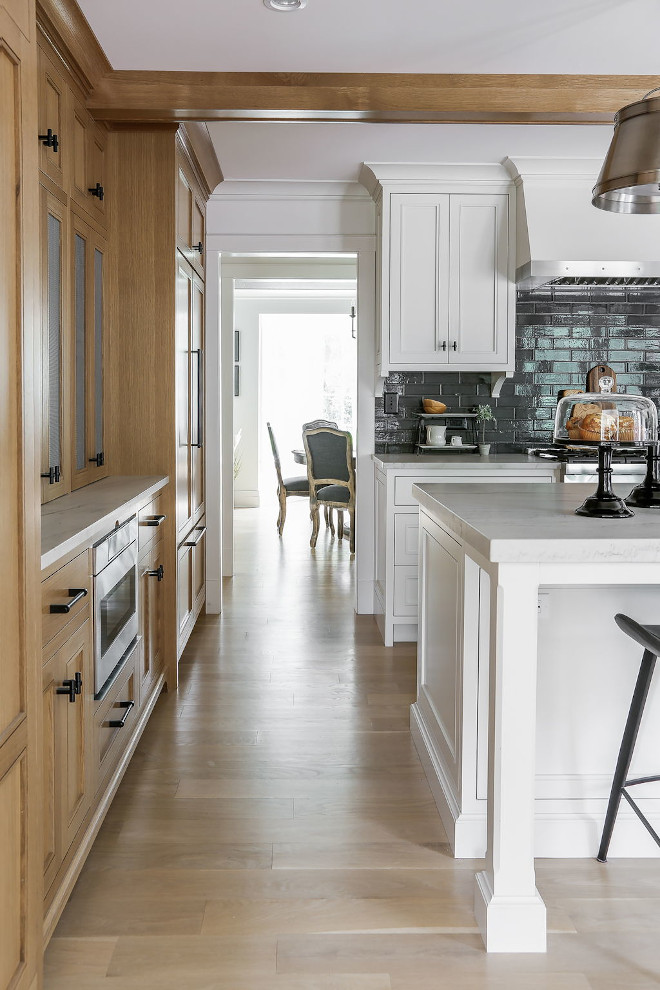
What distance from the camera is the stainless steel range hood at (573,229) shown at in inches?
173

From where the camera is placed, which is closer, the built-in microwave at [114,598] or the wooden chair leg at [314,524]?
the built-in microwave at [114,598]

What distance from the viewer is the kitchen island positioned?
6.02 ft

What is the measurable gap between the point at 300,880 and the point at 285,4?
101 inches

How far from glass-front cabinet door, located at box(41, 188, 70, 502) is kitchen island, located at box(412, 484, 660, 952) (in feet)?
3.92

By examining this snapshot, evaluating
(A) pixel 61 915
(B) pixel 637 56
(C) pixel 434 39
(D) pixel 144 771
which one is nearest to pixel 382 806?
(D) pixel 144 771

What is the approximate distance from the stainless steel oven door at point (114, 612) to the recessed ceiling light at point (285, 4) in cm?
176

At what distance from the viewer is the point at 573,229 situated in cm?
446

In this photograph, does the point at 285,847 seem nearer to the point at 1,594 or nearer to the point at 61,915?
the point at 61,915

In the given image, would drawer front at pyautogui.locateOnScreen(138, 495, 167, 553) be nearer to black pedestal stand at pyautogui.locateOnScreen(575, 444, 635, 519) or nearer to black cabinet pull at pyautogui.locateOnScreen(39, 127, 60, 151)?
black cabinet pull at pyautogui.locateOnScreen(39, 127, 60, 151)

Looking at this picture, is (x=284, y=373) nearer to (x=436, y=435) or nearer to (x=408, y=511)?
(x=436, y=435)

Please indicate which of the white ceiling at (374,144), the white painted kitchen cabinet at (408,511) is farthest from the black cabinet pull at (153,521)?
the white ceiling at (374,144)

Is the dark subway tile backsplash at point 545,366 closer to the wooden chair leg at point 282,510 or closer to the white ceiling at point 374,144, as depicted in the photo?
the white ceiling at point 374,144

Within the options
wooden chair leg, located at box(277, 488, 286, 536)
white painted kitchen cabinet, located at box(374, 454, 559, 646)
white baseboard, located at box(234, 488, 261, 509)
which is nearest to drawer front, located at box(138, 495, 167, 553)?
white painted kitchen cabinet, located at box(374, 454, 559, 646)

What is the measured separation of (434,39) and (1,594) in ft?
8.09
